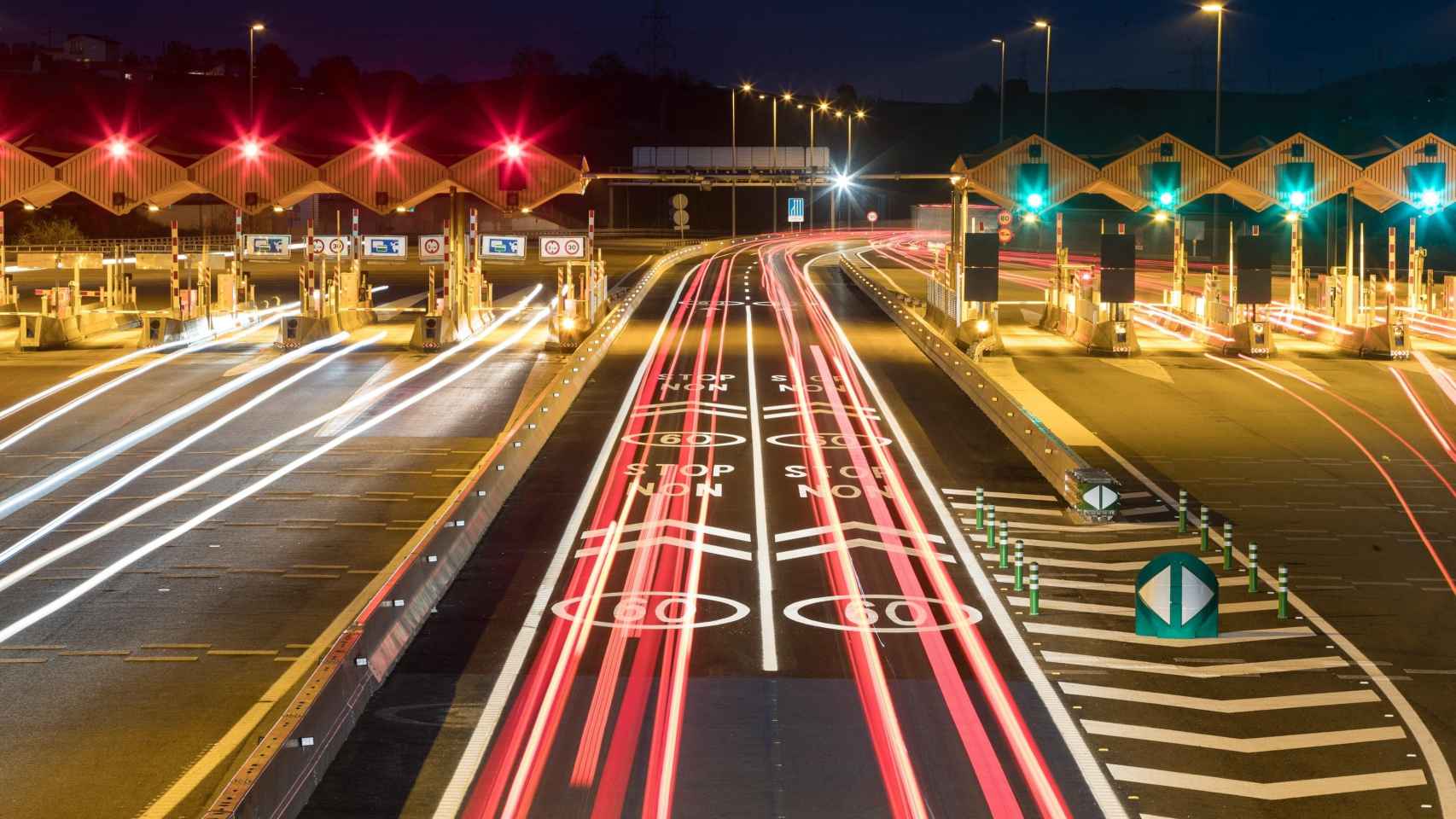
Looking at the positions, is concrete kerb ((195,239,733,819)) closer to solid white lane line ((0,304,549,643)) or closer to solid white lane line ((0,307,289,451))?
solid white lane line ((0,304,549,643))

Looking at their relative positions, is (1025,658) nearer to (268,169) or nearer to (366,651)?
(366,651)

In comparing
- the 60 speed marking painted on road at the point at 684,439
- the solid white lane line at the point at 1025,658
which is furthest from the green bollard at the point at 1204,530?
the 60 speed marking painted on road at the point at 684,439

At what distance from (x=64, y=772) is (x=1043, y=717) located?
22.7 ft

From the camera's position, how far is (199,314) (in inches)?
1845

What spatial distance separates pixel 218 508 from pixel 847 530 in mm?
7904

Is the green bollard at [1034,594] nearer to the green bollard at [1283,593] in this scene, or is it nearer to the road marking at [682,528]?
the green bollard at [1283,593]

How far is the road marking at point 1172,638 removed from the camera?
15.3m

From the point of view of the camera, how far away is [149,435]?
27.9m

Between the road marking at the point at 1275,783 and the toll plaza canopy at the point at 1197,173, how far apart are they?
32.7 m

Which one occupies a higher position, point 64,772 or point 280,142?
point 280,142

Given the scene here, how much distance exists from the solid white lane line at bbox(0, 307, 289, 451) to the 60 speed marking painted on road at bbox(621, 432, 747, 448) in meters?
9.74

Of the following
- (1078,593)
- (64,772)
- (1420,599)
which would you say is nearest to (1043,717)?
(1078,593)

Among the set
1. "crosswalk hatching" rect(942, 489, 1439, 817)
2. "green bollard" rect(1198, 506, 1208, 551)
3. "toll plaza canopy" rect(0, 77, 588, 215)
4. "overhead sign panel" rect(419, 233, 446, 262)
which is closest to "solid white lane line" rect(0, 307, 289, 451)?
"toll plaza canopy" rect(0, 77, 588, 215)

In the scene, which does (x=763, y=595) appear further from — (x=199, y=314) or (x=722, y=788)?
(x=199, y=314)
